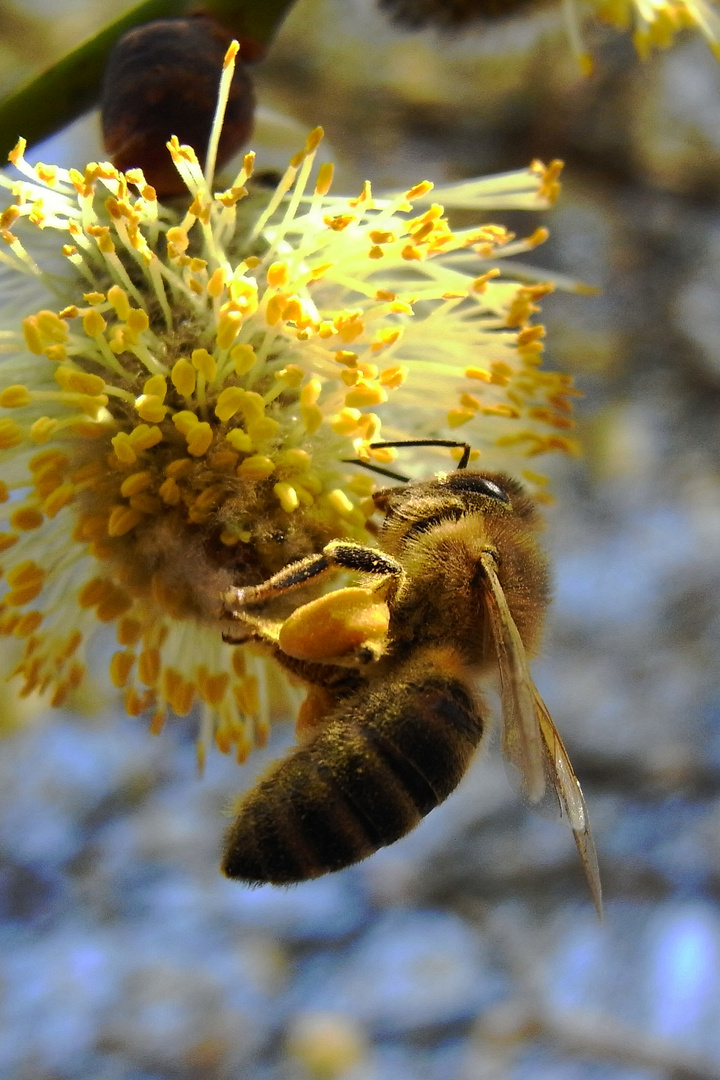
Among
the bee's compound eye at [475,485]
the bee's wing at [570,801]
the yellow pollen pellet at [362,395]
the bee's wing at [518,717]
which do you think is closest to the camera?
Result: the bee's wing at [518,717]

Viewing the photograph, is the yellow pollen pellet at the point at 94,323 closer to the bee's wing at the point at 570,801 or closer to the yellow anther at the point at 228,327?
the yellow anther at the point at 228,327

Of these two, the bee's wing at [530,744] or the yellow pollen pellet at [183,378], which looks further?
the yellow pollen pellet at [183,378]

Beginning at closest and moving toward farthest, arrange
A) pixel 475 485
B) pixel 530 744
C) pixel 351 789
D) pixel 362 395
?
pixel 530 744
pixel 351 789
pixel 475 485
pixel 362 395

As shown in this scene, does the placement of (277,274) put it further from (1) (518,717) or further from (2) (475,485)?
(1) (518,717)

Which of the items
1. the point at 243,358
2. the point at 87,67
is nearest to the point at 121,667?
the point at 243,358

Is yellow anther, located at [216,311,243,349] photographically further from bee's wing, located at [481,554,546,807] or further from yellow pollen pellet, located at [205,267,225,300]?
bee's wing, located at [481,554,546,807]

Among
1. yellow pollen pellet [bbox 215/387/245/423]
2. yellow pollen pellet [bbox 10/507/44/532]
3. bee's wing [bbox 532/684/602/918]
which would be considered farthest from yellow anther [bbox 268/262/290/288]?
bee's wing [bbox 532/684/602/918]

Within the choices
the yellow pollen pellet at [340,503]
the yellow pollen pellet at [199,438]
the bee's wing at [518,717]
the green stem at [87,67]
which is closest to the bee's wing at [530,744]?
the bee's wing at [518,717]
